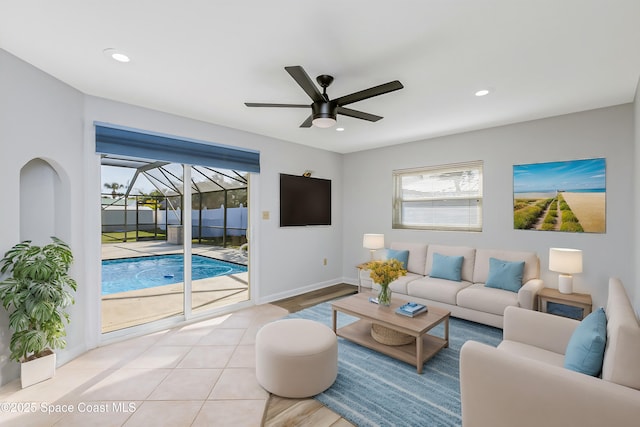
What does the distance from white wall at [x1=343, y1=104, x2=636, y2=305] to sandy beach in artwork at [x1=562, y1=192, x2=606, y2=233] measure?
6 cm

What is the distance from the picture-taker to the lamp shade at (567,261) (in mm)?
3178

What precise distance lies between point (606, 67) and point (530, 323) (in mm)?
2203

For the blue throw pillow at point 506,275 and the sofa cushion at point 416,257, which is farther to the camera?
the sofa cushion at point 416,257

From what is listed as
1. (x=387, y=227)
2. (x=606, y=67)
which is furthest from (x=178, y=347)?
(x=606, y=67)

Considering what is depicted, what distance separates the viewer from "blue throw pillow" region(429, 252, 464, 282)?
13.4 feet

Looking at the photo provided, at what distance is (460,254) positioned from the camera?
4.25 meters

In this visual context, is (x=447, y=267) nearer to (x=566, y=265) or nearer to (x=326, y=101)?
(x=566, y=265)

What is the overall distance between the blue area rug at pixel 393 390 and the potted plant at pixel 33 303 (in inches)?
87.1

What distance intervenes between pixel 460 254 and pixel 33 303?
4.70 metres

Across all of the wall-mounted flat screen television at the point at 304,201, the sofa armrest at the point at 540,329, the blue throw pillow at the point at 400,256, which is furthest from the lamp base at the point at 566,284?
the wall-mounted flat screen television at the point at 304,201

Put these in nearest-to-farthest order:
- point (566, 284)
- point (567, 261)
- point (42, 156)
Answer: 1. point (42, 156)
2. point (567, 261)
3. point (566, 284)

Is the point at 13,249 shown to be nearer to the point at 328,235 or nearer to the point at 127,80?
the point at 127,80

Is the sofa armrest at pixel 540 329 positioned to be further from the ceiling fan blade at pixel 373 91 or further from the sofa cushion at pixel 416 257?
the sofa cushion at pixel 416 257

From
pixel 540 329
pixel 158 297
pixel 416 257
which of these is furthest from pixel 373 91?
pixel 158 297
